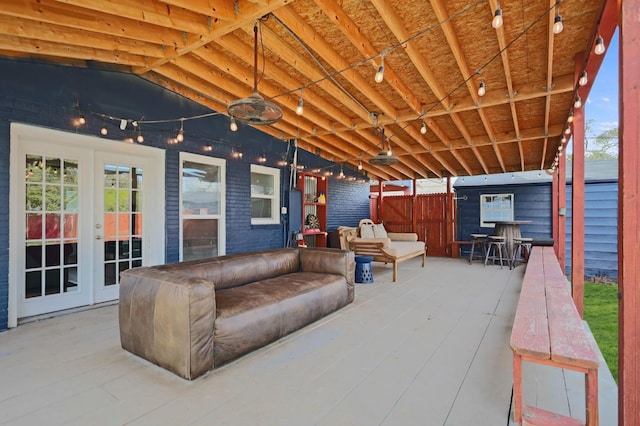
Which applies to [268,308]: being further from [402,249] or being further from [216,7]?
[402,249]

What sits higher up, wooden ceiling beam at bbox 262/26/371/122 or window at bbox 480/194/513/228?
wooden ceiling beam at bbox 262/26/371/122

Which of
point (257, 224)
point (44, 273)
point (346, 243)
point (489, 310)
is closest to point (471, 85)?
point (489, 310)

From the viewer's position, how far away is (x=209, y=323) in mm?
2400

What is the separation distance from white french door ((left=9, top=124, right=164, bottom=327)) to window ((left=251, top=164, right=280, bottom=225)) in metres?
1.96

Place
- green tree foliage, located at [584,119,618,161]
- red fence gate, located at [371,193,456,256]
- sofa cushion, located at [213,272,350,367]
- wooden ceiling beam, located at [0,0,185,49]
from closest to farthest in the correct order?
1. sofa cushion, located at [213,272,350,367]
2. wooden ceiling beam, located at [0,0,185,49]
3. red fence gate, located at [371,193,456,256]
4. green tree foliage, located at [584,119,618,161]

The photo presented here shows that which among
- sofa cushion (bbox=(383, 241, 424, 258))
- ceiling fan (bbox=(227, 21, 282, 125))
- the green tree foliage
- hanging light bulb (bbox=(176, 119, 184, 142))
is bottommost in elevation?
sofa cushion (bbox=(383, 241, 424, 258))

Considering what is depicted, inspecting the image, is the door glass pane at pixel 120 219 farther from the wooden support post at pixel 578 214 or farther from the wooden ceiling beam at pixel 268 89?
the wooden support post at pixel 578 214

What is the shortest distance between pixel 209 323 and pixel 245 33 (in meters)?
3.10

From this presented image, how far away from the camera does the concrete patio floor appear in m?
1.92

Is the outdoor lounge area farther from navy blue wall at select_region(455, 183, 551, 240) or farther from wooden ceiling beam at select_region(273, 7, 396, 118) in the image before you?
navy blue wall at select_region(455, 183, 551, 240)

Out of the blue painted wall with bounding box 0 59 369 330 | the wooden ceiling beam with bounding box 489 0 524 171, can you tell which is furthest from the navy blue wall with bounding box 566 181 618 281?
the blue painted wall with bounding box 0 59 369 330

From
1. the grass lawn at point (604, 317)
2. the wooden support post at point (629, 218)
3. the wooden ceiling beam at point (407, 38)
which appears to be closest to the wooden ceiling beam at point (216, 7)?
the wooden ceiling beam at point (407, 38)

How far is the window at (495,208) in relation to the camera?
9406mm

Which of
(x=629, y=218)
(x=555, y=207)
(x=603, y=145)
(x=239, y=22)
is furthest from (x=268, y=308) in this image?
(x=603, y=145)
